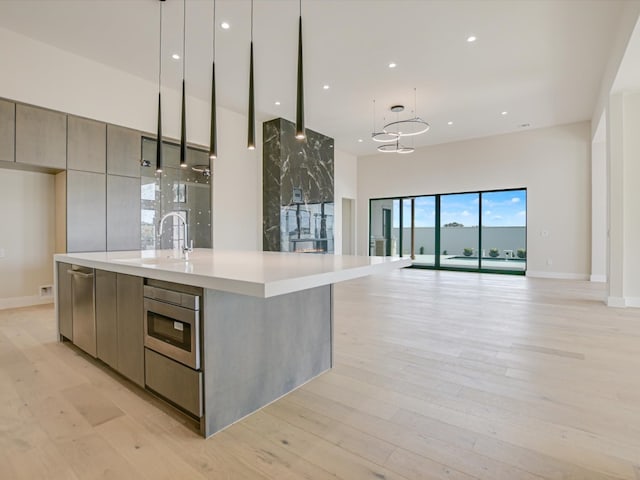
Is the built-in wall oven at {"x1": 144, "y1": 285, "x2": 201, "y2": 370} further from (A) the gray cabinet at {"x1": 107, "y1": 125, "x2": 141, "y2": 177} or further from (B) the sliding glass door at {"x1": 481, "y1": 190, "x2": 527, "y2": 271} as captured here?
(B) the sliding glass door at {"x1": 481, "y1": 190, "x2": 527, "y2": 271}

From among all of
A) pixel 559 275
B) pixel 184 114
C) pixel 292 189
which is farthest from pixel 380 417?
pixel 559 275

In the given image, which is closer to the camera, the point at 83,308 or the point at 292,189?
the point at 83,308

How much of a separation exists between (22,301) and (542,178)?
10.6 metres

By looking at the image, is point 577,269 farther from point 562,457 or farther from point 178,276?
point 178,276

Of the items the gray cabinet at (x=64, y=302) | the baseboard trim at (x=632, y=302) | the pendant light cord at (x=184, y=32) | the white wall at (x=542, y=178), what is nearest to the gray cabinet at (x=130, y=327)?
the gray cabinet at (x=64, y=302)

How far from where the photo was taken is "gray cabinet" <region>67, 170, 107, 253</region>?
4.76m

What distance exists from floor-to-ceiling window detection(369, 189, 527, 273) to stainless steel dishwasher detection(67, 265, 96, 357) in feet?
28.9

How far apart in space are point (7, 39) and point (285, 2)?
363 centimetres

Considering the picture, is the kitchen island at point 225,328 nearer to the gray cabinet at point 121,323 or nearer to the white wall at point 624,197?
the gray cabinet at point 121,323

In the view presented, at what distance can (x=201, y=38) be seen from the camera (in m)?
4.37

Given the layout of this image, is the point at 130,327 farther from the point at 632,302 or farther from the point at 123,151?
the point at 632,302

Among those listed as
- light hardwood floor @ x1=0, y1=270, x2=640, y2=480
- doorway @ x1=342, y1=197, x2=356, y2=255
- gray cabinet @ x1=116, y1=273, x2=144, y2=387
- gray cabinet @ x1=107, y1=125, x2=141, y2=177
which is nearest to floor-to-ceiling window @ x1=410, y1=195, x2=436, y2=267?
doorway @ x1=342, y1=197, x2=356, y2=255

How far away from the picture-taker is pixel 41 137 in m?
4.49

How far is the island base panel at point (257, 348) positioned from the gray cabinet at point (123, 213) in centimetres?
423
